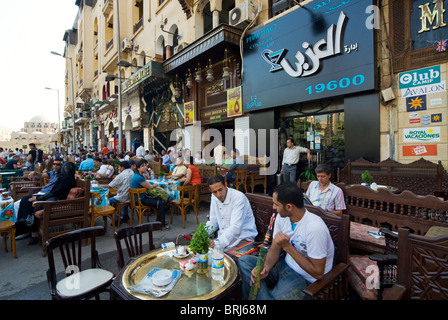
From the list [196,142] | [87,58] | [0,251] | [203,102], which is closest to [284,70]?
[203,102]

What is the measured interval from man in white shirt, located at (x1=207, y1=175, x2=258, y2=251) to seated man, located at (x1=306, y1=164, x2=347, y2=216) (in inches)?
50.7

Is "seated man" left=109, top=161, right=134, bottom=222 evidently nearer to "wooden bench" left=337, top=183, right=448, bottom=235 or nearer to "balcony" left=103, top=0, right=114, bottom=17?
"wooden bench" left=337, top=183, right=448, bottom=235

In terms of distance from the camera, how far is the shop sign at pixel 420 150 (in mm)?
5652

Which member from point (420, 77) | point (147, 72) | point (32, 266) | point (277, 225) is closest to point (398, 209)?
point (277, 225)

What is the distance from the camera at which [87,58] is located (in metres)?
31.3

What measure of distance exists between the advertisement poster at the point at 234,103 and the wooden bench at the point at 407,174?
18.6 ft

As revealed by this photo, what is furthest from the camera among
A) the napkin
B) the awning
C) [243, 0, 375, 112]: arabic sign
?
the awning

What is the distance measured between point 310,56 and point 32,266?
29.6 ft

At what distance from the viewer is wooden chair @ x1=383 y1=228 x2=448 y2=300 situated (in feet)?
5.25

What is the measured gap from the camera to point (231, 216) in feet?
10.1

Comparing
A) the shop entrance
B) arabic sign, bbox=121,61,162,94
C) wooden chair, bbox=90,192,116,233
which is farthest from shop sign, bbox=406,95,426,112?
arabic sign, bbox=121,61,162,94

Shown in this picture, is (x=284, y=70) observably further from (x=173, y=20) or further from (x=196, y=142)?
(x=173, y=20)

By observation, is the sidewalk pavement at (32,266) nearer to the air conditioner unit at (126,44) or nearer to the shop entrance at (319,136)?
the shop entrance at (319,136)

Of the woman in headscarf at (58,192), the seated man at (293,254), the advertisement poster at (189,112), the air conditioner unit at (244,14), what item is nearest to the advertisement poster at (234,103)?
the air conditioner unit at (244,14)
